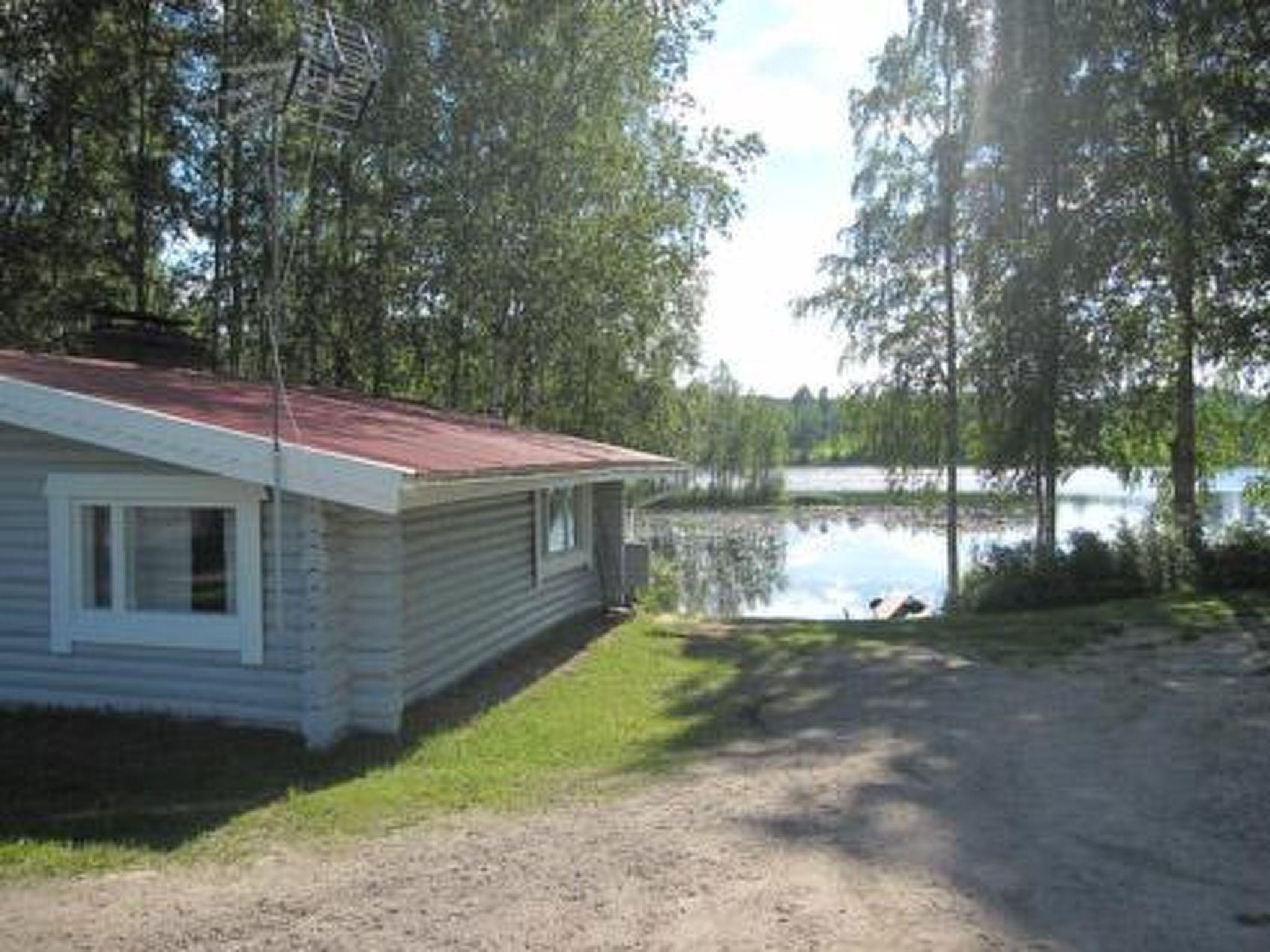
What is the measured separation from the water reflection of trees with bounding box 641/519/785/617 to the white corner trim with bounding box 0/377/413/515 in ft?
54.4

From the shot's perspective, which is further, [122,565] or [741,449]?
[741,449]

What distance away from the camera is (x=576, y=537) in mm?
16406

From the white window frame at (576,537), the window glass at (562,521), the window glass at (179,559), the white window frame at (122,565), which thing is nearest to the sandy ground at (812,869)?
the white window frame at (122,565)

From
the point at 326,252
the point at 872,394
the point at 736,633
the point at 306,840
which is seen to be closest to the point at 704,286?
the point at 872,394

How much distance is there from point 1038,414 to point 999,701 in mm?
12428

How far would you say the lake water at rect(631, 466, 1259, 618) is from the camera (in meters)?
28.2

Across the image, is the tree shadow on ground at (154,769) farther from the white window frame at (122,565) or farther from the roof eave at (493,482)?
the roof eave at (493,482)

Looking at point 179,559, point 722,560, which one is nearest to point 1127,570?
point 179,559

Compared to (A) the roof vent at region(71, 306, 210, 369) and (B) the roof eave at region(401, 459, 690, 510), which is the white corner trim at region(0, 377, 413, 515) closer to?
(B) the roof eave at region(401, 459, 690, 510)

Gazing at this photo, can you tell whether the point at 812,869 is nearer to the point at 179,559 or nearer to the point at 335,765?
the point at 335,765

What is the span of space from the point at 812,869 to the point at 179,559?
5.53 meters

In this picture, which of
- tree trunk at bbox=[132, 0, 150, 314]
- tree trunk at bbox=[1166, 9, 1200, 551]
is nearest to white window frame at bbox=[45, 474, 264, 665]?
tree trunk at bbox=[132, 0, 150, 314]

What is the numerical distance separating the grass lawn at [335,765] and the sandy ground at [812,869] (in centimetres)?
41

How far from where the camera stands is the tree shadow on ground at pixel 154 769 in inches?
278
